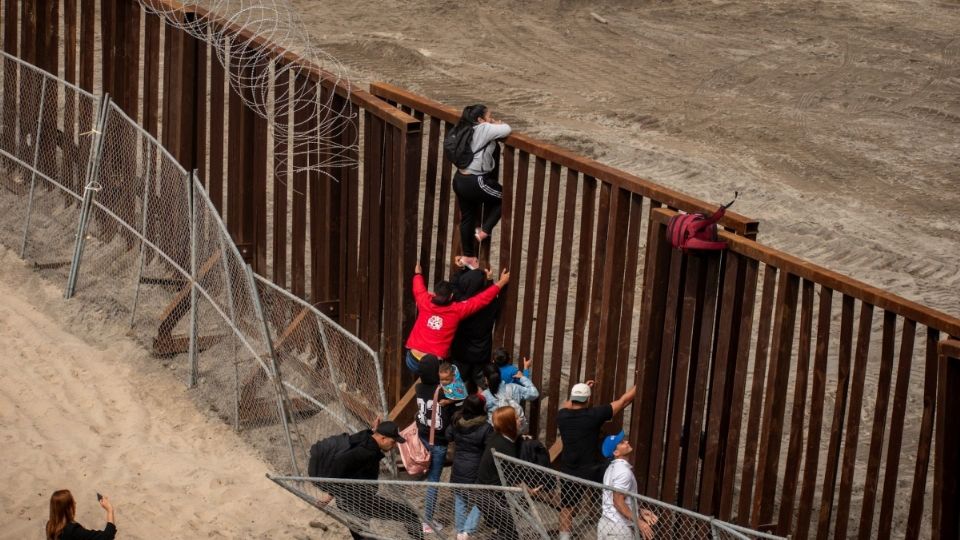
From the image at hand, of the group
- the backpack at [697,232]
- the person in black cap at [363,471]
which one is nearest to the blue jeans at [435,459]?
the person in black cap at [363,471]

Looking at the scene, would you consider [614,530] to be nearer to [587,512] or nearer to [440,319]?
[587,512]

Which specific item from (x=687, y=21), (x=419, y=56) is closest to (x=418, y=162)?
(x=419, y=56)

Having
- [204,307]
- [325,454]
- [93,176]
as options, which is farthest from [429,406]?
[93,176]

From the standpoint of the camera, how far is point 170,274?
1353 cm

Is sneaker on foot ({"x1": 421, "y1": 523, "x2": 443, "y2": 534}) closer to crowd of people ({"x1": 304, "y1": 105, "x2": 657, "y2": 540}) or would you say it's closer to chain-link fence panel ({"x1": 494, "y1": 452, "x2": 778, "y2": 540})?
crowd of people ({"x1": 304, "y1": 105, "x2": 657, "y2": 540})

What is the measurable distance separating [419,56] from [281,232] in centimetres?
825

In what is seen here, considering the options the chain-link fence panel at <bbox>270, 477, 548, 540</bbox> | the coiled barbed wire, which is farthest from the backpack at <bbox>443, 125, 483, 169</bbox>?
the chain-link fence panel at <bbox>270, 477, 548, 540</bbox>

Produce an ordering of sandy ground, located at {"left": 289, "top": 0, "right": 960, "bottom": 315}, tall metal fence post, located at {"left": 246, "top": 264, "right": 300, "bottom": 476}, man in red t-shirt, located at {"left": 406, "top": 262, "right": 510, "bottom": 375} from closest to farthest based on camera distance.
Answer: tall metal fence post, located at {"left": 246, "top": 264, "right": 300, "bottom": 476} < man in red t-shirt, located at {"left": 406, "top": 262, "right": 510, "bottom": 375} < sandy ground, located at {"left": 289, "top": 0, "right": 960, "bottom": 315}

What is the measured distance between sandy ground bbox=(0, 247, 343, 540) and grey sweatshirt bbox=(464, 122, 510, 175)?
9.92 feet

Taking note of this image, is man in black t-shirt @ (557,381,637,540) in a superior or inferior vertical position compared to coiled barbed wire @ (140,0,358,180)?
inferior

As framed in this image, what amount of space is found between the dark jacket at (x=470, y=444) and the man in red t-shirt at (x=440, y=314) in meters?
1.24

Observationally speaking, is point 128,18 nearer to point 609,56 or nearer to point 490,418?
point 490,418

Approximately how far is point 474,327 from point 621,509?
106 inches

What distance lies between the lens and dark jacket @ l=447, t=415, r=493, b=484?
10.0 meters
